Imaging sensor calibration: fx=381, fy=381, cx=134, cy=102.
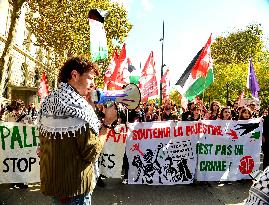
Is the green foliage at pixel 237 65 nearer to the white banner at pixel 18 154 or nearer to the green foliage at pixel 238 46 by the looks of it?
the green foliage at pixel 238 46

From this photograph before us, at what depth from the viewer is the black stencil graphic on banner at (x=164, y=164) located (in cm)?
703

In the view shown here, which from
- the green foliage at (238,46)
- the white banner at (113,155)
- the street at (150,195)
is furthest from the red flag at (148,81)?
the green foliage at (238,46)

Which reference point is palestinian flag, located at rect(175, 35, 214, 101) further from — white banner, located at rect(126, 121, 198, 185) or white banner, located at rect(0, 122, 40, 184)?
white banner, located at rect(0, 122, 40, 184)

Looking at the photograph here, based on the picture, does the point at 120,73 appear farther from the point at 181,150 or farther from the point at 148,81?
the point at 181,150

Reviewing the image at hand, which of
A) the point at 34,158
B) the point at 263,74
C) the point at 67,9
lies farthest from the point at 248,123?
the point at 263,74

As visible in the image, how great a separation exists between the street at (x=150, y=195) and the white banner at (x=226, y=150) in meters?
0.23

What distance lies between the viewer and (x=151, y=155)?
7.07 meters

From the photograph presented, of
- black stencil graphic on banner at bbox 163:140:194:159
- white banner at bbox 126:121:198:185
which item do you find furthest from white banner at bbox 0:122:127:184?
black stencil graphic on banner at bbox 163:140:194:159

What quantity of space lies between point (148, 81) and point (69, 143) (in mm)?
10884

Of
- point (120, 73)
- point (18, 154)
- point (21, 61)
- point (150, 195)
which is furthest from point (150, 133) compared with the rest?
point (21, 61)

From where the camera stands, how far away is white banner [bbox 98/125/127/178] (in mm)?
7109

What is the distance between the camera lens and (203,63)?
27.5 feet

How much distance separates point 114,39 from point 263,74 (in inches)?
622

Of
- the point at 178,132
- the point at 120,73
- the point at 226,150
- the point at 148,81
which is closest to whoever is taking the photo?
the point at 178,132
